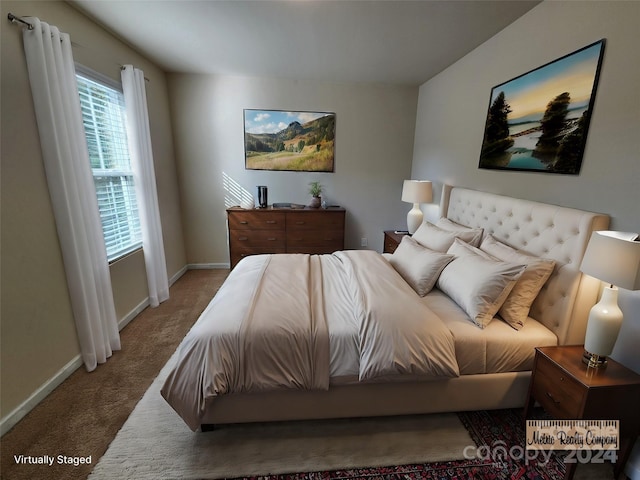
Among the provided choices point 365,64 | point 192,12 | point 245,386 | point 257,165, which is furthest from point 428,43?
point 245,386

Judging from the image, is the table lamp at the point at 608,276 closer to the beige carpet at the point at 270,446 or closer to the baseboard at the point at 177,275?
the beige carpet at the point at 270,446

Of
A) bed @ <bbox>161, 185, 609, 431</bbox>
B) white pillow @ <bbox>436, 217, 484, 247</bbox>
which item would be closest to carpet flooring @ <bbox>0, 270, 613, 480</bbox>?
bed @ <bbox>161, 185, 609, 431</bbox>

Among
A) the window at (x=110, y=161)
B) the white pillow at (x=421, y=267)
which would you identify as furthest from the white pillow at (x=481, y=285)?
the window at (x=110, y=161)

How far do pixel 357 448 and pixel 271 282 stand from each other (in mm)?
1102

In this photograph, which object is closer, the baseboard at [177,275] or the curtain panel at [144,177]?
the curtain panel at [144,177]

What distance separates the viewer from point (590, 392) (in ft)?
4.03

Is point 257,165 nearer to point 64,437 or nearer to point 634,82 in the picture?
point 64,437

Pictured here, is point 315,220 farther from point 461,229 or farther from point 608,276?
point 608,276

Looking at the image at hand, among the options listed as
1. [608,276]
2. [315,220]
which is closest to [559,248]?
[608,276]

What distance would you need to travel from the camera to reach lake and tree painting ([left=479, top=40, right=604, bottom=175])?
1.61 metres

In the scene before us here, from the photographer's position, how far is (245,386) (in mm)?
1447

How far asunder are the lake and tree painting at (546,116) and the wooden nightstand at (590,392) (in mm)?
1092

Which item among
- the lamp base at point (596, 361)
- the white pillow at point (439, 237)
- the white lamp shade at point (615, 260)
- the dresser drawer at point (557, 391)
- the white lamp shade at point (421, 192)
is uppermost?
the white lamp shade at point (421, 192)

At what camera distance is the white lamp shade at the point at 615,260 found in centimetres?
116
